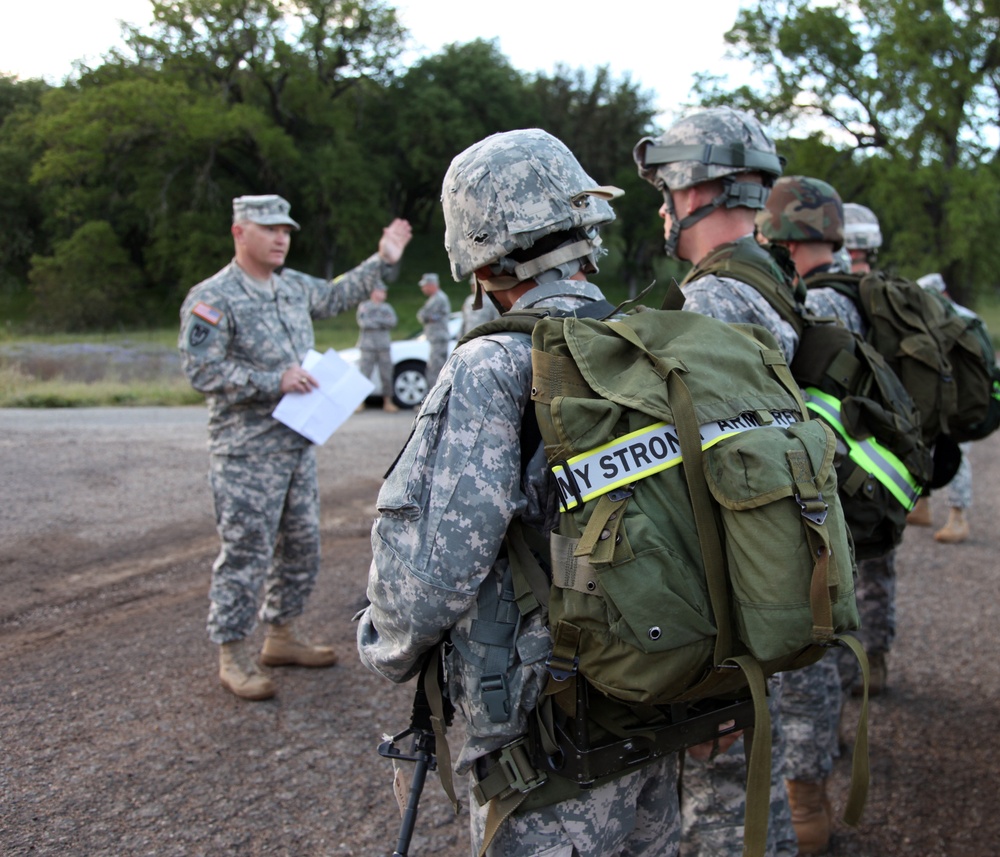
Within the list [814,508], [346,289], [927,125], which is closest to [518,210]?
[814,508]

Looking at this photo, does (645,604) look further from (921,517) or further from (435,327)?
(435,327)

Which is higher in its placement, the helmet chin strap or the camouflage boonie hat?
the camouflage boonie hat

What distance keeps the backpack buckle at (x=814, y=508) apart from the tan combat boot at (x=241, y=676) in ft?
9.99

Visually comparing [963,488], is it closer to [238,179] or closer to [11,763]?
[11,763]

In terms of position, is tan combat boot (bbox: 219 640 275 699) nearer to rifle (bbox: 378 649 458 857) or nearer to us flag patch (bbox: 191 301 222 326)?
us flag patch (bbox: 191 301 222 326)

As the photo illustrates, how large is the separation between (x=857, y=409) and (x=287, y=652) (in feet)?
9.69

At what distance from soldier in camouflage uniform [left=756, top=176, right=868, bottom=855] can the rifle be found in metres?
1.78

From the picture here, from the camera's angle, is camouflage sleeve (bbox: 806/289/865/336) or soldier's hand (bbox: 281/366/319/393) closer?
camouflage sleeve (bbox: 806/289/865/336)

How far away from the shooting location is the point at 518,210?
6.52 feet

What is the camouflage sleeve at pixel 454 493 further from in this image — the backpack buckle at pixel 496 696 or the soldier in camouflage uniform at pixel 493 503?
the backpack buckle at pixel 496 696

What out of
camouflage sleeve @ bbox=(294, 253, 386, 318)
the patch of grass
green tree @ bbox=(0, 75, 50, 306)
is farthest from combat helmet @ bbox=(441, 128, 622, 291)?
green tree @ bbox=(0, 75, 50, 306)

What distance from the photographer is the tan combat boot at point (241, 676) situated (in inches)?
161

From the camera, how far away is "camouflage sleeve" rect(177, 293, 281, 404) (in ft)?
13.7

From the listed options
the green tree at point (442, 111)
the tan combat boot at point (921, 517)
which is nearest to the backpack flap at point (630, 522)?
the tan combat boot at point (921, 517)
